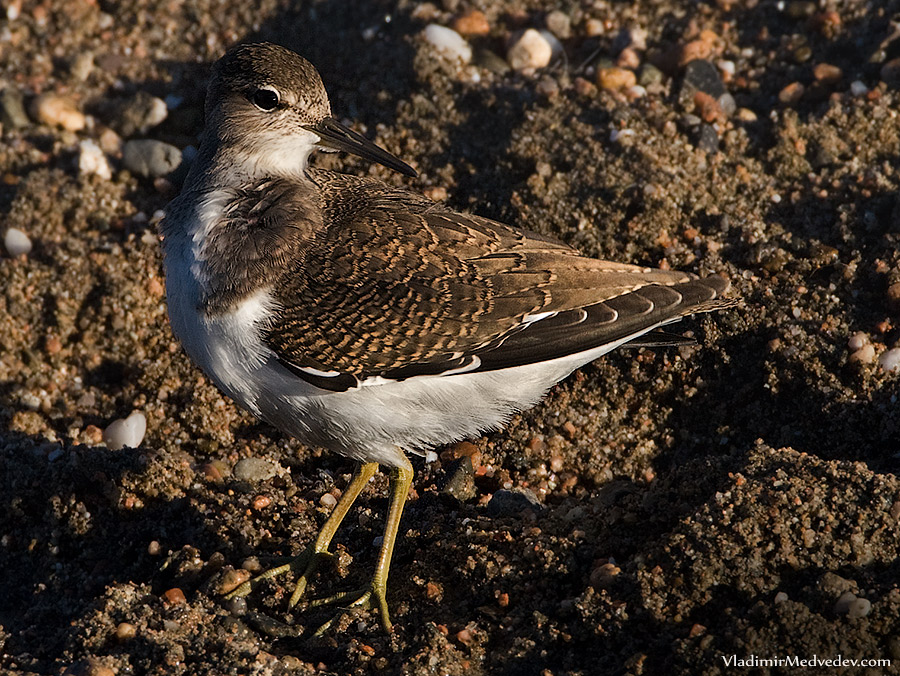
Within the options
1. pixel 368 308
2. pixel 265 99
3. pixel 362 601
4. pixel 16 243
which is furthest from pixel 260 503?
pixel 16 243

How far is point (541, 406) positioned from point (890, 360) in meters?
1.92

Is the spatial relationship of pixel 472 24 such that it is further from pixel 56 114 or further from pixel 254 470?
pixel 254 470

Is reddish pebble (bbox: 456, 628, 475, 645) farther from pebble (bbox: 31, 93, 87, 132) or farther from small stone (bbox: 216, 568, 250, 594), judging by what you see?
pebble (bbox: 31, 93, 87, 132)

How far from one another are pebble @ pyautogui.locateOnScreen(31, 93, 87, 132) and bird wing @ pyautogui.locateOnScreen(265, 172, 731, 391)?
3027 mm

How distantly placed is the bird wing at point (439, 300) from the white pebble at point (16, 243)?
Result: 252 cm

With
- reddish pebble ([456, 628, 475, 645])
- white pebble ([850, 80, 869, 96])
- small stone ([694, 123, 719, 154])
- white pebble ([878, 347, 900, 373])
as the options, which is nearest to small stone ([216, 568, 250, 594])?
reddish pebble ([456, 628, 475, 645])

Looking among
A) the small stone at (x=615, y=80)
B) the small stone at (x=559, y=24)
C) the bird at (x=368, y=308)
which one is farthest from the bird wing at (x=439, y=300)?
the small stone at (x=559, y=24)

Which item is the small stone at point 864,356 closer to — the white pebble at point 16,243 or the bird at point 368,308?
the bird at point 368,308

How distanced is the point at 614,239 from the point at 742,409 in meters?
1.33

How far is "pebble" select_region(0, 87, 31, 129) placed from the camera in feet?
23.6

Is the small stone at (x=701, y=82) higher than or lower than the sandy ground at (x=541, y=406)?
higher

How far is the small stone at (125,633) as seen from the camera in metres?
4.21

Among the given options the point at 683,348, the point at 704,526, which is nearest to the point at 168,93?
the point at 683,348

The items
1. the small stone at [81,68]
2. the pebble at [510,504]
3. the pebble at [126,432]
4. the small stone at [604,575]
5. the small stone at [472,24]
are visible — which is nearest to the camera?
the small stone at [604,575]
